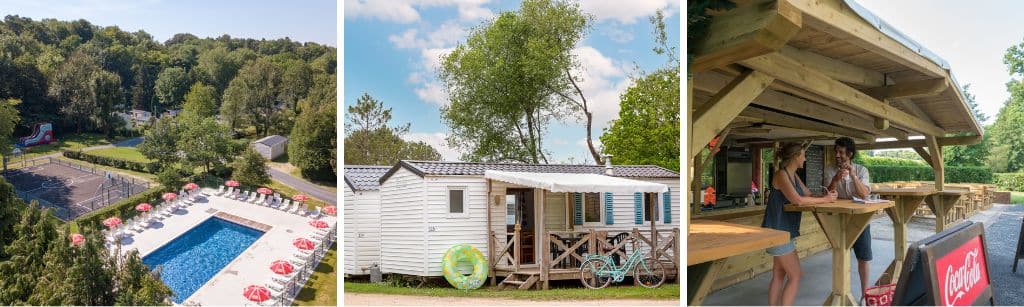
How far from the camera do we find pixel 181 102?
427 cm

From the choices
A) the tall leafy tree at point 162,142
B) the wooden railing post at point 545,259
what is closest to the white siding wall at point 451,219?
the wooden railing post at point 545,259

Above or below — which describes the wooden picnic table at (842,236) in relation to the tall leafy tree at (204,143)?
below

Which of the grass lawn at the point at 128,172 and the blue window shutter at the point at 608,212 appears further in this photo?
the blue window shutter at the point at 608,212

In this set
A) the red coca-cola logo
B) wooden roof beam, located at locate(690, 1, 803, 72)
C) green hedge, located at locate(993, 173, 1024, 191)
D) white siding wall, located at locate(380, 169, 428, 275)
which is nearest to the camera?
wooden roof beam, located at locate(690, 1, 803, 72)

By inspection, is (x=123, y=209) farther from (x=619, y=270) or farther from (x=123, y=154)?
(x=619, y=270)

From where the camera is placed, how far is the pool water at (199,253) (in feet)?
13.3

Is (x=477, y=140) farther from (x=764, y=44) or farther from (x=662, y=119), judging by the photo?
(x=764, y=44)

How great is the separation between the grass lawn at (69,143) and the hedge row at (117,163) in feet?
Result: 0.18

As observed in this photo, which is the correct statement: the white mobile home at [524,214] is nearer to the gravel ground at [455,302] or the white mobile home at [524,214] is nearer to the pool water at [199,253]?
the gravel ground at [455,302]

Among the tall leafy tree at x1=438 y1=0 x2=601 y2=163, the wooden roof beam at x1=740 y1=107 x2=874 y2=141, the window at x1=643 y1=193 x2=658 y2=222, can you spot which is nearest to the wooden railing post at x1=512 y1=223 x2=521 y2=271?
the tall leafy tree at x1=438 y1=0 x2=601 y2=163

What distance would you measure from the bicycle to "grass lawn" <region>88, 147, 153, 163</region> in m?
3.60

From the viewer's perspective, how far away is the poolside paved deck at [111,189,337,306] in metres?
4.08

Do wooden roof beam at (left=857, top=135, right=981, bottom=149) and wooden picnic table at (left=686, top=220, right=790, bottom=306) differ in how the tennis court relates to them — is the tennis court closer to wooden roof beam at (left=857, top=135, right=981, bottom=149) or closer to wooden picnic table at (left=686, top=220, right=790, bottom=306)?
wooden picnic table at (left=686, top=220, right=790, bottom=306)

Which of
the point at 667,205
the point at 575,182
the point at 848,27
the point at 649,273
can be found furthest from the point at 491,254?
the point at 848,27
